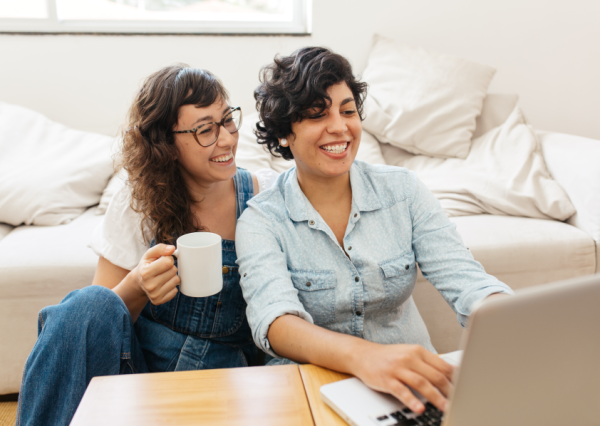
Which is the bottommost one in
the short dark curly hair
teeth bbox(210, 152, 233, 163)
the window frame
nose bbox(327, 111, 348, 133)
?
teeth bbox(210, 152, 233, 163)

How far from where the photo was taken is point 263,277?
0.93 meters

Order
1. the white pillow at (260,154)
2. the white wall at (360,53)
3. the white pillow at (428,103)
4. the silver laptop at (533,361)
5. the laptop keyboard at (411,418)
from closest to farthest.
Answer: the silver laptop at (533,361), the laptop keyboard at (411,418), the white pillow at (260,154), the white pillow at (428,103), the white wall at (360,53)

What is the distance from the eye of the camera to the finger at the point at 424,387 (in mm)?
620

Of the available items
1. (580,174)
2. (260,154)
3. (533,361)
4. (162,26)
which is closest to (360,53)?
(260,154)

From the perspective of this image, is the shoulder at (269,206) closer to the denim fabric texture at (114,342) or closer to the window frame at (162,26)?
the denim fabric texture at (114,342)

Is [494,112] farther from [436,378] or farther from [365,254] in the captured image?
[436,378]

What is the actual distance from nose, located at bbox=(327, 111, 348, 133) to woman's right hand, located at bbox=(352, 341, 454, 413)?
0.54 meters

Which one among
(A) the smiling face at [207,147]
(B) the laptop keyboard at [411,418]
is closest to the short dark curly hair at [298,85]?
(A) the smiling face at [207,147]

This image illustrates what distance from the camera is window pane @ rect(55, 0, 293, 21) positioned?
2.36 metres

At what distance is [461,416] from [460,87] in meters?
1.99

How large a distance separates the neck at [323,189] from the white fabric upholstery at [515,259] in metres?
0.60

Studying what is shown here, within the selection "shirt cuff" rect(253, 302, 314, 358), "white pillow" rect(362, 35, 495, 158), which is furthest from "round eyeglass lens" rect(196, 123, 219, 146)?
"white pillow" rect(362, 35, 495, 158)

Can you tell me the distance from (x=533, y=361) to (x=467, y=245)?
117 cm

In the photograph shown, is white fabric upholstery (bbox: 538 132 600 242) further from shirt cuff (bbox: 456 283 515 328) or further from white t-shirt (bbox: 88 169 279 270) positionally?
white t-shirt (bbox: 88 169 279 270)
